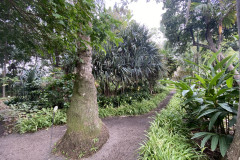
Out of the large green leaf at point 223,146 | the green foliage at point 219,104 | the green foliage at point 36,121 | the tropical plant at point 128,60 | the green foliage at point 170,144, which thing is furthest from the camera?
the tropical plant at point 128,60

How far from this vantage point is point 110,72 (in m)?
4.99

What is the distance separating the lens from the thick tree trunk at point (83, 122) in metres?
2.06

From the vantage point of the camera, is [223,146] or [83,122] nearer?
[223,146]

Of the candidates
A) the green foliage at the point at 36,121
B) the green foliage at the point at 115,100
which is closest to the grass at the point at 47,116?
the green foliage at the point at 36,121

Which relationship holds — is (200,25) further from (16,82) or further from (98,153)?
(16,82)

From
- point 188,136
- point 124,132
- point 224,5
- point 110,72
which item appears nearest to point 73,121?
point 124,132

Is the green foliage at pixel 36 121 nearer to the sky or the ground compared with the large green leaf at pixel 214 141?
nearer to the ground

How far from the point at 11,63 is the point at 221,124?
1739 centimetres

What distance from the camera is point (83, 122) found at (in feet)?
7.35

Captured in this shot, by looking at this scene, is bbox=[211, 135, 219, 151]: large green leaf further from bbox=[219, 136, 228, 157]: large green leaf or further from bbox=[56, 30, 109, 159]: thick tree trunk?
bbox=[56, 30, 109, 159]: thick tree trunk

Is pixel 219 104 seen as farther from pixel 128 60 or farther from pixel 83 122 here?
A: pixel 128 60

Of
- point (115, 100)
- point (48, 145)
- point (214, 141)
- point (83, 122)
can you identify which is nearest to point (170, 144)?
point (214, 141)

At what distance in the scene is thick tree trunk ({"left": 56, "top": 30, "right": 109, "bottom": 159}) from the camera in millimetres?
2055

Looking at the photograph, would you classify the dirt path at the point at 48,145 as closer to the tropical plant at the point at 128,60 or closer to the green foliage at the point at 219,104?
the green foliage at the point at 219,104
